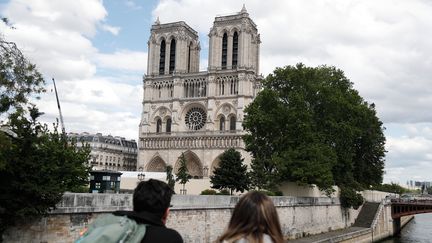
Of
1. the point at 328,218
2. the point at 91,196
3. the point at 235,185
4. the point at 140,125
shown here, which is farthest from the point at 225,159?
the point at 140,125

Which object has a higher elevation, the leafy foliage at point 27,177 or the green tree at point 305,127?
the green tree at point 305,127

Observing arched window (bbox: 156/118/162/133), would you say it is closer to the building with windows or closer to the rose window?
the rose window

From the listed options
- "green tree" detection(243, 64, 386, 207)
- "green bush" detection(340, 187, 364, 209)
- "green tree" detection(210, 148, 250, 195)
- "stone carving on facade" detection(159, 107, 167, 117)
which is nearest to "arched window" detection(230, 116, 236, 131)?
"stone carving on facade" detection(159, 107, 167, 117)

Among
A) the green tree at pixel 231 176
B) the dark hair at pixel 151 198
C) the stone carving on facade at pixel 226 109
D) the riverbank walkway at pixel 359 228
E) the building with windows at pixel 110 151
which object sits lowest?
the riverbank walkway at pixel 359 228

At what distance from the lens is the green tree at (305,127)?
3450 centimetres

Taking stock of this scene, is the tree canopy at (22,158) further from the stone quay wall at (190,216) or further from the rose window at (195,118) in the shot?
the rose window at (195,118)

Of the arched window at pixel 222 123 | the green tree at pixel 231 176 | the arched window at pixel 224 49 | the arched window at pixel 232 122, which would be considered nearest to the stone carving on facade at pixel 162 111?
the arched window at pixel 222 123

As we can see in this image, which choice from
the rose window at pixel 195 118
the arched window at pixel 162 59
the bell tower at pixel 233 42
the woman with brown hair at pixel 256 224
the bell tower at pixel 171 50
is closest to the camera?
the woman with brown hair at pixel 256 224

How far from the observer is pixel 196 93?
73.9m

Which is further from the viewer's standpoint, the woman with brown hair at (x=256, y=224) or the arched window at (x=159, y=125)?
the arched window at (x=159, y=125)

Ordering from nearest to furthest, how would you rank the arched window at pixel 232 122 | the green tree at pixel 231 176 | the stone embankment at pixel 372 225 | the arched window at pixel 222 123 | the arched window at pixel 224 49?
the stone embankment at pixel 372 225 → the green tree at pixel 231 176 → the arched window at pixel 232 122 → the arched window at pixel 222 123 → the arched window at pixel 224 49

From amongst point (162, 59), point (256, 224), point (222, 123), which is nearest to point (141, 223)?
point (256, 224)

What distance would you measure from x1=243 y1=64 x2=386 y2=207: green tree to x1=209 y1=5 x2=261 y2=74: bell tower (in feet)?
92.5

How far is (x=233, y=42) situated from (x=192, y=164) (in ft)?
63.4
